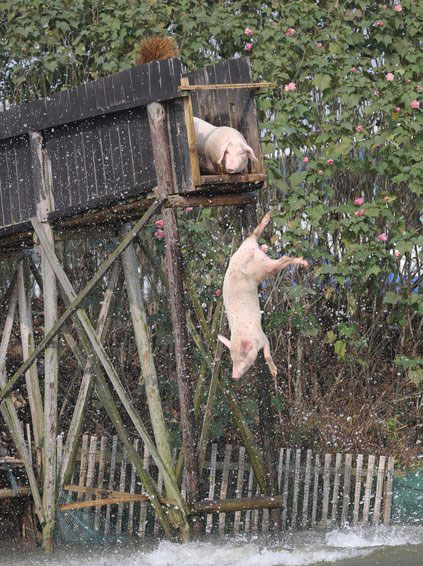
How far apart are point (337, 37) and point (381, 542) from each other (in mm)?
5894

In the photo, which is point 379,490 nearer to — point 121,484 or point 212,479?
point 212,479

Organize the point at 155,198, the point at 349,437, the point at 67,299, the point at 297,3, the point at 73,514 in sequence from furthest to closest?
the point at 297,3 < the point at 349,437 < the point at 73,514 < the point at 67,299 < the point at 155,198

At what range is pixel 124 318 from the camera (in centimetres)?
1548

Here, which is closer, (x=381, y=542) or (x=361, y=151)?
(x=381, y=542)

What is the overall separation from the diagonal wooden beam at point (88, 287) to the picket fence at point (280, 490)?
1.46 metres

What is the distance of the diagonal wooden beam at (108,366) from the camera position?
37.4 feet

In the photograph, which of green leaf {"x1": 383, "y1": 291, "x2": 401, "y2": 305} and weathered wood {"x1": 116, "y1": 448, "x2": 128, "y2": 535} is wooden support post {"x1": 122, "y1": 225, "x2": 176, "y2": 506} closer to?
weathered wood {"x1": 116, "y1": 448, "x2": 128, "y2": 535}

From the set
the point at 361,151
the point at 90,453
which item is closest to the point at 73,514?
the point at 90,453

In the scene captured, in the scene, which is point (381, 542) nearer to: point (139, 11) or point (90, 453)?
point (90, 453)

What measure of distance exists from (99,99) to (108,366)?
214 cm

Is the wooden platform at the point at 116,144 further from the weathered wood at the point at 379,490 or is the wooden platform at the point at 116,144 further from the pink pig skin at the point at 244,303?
the weathered wood at the point at 379,490

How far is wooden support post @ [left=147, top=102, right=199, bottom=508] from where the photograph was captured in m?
11.1

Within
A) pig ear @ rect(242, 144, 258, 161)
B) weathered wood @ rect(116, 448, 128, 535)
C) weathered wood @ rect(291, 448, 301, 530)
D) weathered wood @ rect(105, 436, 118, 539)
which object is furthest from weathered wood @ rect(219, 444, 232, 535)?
pig ear @ rect(242, 144, 258, 161)

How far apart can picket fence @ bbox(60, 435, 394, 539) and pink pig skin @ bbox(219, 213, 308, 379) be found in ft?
9.76
